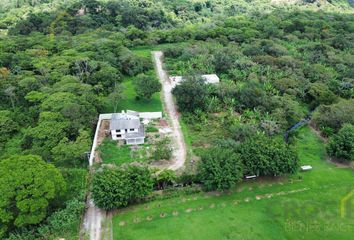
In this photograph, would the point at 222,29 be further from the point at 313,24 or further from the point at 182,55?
the point at 313,24

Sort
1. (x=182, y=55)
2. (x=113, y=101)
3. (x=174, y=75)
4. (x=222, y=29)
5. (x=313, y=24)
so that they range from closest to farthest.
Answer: (x=113, y=101) → (x=174, y=75) → (x=182, y=55) → (x=222, y=29) → (x=313, y=24)

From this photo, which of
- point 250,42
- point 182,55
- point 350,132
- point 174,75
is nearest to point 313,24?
point 250,42

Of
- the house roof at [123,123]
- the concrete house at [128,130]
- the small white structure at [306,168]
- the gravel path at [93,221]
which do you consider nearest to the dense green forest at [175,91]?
the gravel path at [93,221]

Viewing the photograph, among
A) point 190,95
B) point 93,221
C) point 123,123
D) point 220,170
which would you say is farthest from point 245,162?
point 93,221

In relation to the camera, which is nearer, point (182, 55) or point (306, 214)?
point (306, 214)

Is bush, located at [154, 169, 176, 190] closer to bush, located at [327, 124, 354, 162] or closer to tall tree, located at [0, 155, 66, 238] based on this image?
tall tree, located at [0, 155, 66, 238]

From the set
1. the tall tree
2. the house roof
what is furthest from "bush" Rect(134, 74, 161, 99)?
the tall tree

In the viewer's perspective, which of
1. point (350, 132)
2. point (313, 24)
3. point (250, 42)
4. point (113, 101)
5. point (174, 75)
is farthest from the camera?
point (313, 24)
